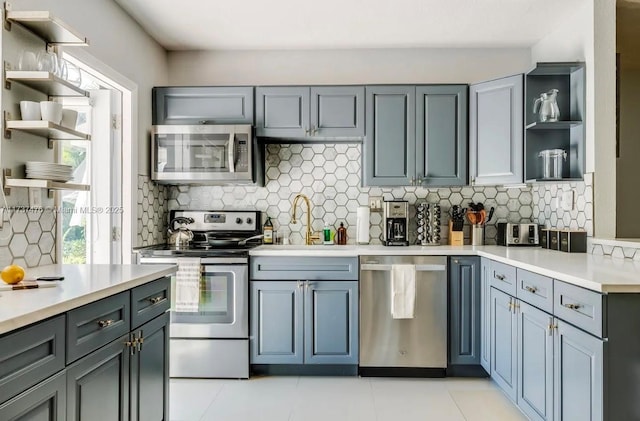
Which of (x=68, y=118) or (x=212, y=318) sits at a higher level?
(x=68, y=118)

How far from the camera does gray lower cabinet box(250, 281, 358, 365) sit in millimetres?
3354

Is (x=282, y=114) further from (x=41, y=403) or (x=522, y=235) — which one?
(x=41, y=403)

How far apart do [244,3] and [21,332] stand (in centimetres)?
252

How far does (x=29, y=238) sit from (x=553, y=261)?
270 cm

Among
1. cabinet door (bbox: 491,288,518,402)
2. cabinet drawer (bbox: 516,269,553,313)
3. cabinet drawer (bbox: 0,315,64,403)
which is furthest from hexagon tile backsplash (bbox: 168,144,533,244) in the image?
cabinet drawer (bbox: 0,315,64,403)

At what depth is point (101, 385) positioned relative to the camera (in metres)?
1.71

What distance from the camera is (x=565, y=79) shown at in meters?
3.26

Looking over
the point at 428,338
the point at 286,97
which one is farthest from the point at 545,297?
the point at 286,97

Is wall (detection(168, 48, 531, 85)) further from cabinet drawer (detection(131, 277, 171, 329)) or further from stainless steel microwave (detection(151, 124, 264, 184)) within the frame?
cabinet drawer (detection(131, 277, 171, 329))

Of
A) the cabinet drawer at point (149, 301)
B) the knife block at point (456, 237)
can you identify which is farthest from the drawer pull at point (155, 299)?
the knife block at point (456, 237)

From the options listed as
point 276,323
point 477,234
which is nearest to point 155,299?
point 276,323

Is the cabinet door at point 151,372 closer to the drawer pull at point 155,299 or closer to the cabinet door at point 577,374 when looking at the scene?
the drawer pull at point 155,299

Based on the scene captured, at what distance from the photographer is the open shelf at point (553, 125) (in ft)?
10.1

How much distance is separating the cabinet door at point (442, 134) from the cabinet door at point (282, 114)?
3.00 feet
